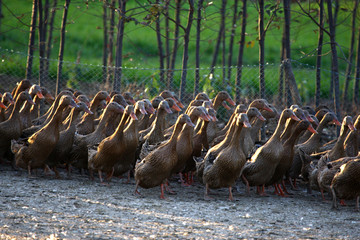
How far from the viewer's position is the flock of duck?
762 cm

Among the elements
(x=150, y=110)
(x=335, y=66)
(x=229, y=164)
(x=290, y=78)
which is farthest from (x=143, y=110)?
(x=335, y=66)

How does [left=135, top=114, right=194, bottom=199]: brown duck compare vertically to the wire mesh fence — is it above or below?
below

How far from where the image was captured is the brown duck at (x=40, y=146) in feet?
27.1

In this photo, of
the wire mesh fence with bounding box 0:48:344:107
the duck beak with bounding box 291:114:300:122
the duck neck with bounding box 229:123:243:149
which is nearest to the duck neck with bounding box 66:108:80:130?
the duck neck with bounding box 229:123:243:149

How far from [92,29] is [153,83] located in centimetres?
1246

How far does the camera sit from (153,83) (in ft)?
43.0

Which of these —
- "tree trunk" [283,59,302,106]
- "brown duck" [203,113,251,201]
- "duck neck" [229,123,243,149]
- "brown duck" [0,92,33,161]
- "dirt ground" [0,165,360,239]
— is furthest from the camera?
"tree trunk" [283,59,302,106]

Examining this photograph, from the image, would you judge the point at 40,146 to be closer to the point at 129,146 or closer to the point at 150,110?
the point at 129,146

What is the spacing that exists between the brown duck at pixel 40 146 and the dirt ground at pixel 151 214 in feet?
0.98

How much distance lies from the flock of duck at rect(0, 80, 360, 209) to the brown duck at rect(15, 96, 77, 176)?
0.02 metres

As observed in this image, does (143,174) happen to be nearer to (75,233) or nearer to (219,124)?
(75,233)

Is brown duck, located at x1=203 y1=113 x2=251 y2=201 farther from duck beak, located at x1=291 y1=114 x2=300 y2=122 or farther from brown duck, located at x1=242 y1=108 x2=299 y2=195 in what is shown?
duck beak, located at x1=291 y1=114 x2=300 y2=122

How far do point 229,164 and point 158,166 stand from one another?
3.35 feet

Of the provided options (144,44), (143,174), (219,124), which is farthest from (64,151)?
(144,44)
